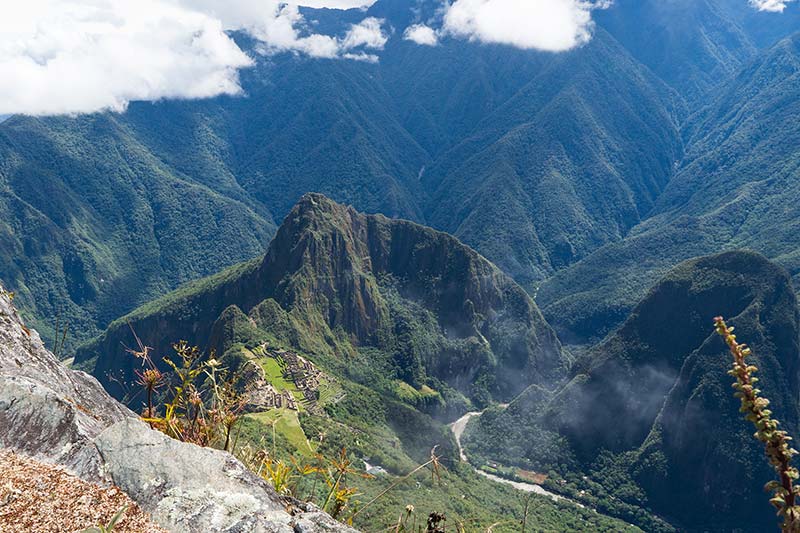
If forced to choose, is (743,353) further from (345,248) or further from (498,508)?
(345,248)

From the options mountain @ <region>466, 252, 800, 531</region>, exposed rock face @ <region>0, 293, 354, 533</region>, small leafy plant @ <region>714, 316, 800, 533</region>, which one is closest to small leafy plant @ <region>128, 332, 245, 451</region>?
exposed rock face @ <region>0, 293, 354, 533</region>

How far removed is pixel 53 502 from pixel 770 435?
25.1 ft

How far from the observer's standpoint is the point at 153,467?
859 cm

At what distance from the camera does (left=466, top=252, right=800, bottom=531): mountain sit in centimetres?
9994

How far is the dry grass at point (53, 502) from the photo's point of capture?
7195 millimetres

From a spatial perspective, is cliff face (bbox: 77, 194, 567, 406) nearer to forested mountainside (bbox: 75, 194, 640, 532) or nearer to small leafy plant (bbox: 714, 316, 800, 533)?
Answer: forested mountainside (bbox: 75, 194, 640, 532)

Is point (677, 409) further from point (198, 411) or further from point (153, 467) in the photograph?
point (153, 467)

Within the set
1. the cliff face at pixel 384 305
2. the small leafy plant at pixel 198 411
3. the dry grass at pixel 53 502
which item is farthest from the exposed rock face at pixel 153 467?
the cliff face at pixel 384 305

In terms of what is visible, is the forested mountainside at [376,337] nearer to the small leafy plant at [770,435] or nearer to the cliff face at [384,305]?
the cliff face at [384,305]

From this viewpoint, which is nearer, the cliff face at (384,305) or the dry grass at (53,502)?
the dry grass at (53,502)

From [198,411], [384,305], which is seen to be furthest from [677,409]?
[198,411]

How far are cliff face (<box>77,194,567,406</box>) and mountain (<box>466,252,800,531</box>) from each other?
2003 centimetres

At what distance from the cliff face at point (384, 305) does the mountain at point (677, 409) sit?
2003 cm

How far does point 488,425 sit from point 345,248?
152ft
